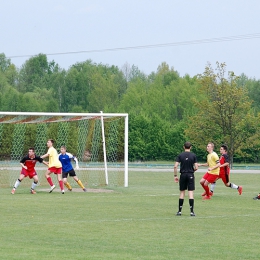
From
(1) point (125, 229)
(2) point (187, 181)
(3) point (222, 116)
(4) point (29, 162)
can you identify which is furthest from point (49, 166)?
(3) point (222, 116)

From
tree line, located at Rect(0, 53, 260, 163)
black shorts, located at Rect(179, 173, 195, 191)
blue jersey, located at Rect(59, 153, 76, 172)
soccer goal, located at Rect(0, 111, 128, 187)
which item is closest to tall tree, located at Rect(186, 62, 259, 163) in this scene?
tree line, located at Rect(0, 53, 260, 163)

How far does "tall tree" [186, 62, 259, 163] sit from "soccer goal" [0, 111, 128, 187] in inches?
723

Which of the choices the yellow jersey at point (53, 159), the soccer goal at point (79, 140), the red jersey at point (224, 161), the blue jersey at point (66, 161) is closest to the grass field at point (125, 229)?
the red jersey at point (224, 161)

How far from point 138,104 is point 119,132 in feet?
184

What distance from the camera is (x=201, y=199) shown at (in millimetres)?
21266

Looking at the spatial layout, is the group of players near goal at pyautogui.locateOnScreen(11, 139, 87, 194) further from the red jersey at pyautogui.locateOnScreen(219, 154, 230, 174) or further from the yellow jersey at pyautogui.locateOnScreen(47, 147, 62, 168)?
the red jersey at pyautogui.locateOnScreen(219, 154, 230, 174)

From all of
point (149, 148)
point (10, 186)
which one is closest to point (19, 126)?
point (10, 186)

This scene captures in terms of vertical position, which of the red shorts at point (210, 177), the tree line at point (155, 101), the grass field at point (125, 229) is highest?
the tree line at point (155, 101)

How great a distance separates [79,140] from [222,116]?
2406cm

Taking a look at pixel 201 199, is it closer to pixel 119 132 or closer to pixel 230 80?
pixel 119 132

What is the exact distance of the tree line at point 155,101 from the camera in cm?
5509

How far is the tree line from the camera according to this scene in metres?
55.1

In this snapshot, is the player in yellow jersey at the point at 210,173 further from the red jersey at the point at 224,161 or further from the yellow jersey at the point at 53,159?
the yellow jersey at the point at 53,159

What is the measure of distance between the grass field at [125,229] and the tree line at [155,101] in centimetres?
3395
